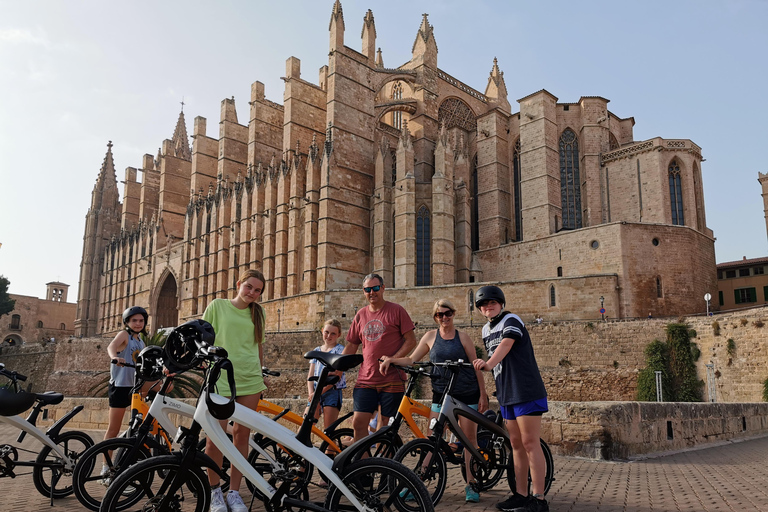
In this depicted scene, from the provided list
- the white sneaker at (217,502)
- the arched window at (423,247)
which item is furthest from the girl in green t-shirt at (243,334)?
the arched window at (423,247)

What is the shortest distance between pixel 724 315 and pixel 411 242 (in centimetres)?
1267

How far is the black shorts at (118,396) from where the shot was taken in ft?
16.6

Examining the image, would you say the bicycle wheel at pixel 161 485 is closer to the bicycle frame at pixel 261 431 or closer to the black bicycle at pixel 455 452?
the bicycle frame at pixel 261 431

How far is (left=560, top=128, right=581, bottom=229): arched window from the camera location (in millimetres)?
28703

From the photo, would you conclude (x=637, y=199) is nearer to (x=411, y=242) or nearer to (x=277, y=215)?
(x=411, y=242)

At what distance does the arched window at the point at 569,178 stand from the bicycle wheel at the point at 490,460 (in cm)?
2533

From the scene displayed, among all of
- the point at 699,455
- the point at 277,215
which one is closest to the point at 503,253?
the point at 277,215

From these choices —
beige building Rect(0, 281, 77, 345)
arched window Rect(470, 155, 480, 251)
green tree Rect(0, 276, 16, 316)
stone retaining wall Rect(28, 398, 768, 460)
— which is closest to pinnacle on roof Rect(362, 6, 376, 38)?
arched window Rect(470, 155, 480, 251)

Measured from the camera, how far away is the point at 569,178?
28844mm

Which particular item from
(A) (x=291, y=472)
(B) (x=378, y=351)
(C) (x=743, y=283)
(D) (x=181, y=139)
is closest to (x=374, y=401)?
(B) (x=378, y=351)

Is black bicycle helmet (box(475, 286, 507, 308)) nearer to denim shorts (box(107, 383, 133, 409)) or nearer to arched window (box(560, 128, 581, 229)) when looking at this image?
denim shorts (box(107, 383, 133, 409))

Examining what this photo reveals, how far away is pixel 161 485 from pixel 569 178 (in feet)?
92.3

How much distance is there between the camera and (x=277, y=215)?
1217 inches

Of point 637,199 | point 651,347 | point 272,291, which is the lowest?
point 651,347
